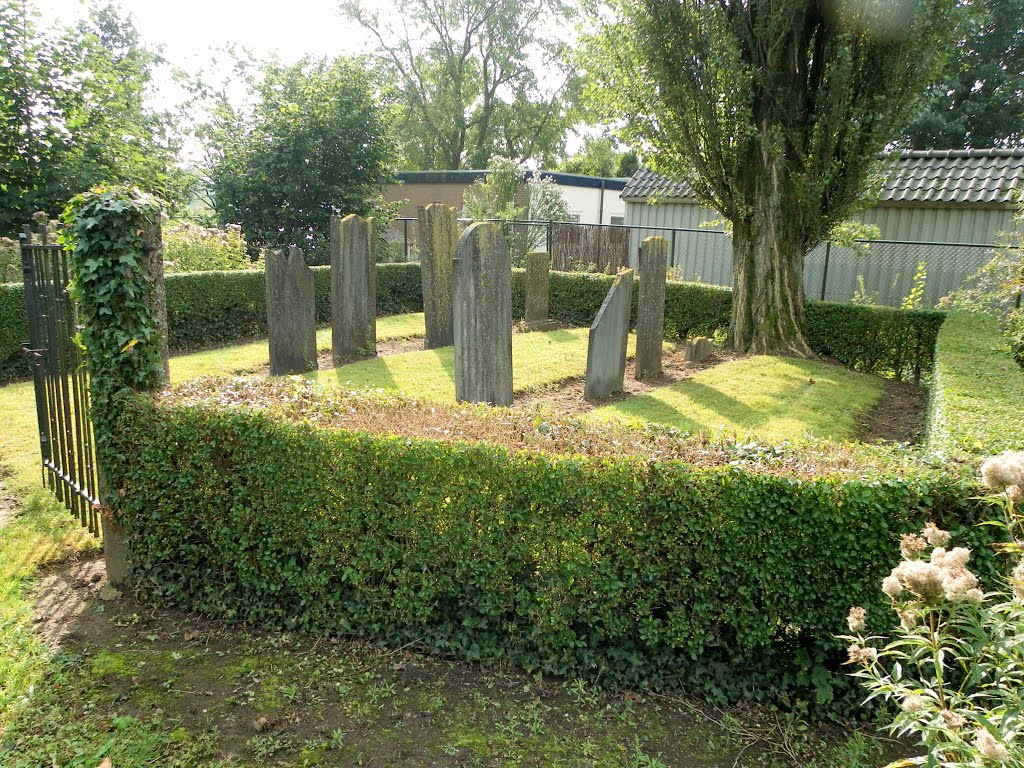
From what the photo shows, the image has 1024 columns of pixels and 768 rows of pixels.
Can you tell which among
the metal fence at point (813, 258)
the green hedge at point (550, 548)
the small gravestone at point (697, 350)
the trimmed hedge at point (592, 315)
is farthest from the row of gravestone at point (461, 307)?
the green hedge at point (550, 548)

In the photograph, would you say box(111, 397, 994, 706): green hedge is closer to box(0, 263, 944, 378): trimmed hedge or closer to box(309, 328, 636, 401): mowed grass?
box(309, 328, 636, 401): mowed grass

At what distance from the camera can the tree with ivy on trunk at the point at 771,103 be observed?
1105 cm

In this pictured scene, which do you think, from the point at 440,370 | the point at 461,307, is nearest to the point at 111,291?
the point at 461,307

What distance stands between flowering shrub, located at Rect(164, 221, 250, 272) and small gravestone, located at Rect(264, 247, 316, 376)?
4106 millimetres

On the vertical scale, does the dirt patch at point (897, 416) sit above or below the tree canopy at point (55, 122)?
below

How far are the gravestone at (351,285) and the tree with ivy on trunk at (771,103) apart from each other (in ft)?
16.8

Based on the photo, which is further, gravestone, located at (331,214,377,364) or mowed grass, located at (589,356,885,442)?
gravestone, located at (331,214,377,364)

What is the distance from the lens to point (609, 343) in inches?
389

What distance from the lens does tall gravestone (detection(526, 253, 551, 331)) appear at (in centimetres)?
1455

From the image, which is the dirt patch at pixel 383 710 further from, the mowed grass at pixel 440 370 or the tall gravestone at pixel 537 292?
the tall gravestone at pixel 537 292

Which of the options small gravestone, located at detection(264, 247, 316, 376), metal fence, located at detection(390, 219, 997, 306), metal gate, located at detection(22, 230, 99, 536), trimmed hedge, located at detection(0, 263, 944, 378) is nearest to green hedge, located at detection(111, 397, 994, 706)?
metal gate, located at detection(22, 230, 99, 536)

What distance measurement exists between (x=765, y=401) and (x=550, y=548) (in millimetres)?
6721

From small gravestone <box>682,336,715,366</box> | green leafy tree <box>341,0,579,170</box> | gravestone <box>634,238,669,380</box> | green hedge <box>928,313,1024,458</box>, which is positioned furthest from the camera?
→ green leafy tree <box>341,0,579,170</box>

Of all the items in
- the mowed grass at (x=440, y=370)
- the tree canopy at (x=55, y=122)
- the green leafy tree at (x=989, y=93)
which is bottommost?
the mowed grass at (x=440, y=370)
